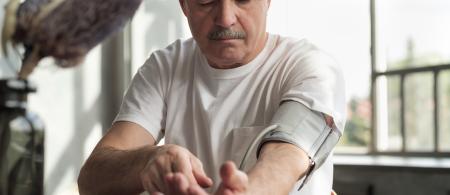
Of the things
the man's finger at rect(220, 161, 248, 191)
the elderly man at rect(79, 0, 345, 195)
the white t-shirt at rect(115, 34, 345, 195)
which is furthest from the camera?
the white t-shirt at rect(115, 34, 345, 195)

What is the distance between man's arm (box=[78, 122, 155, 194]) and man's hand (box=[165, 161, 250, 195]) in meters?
0.25

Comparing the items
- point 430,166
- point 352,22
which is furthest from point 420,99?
point 430,166

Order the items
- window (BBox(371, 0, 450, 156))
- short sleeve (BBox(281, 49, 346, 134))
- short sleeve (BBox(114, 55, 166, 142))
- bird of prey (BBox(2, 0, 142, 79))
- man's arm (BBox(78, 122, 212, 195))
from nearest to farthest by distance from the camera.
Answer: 1. bird of prey (BBox(2, 0, 142, 79))
2. man's arm (BBox(78, 122, 212, 195))
3. short sleeve (BBox(281, 49, 346, 134))
4. short sleeve (BBox(114, 55, 166, 142))
5. window (BBox(371, 0, 450, 156))

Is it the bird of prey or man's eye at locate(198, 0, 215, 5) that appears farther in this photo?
man's eye at locate(198, 0, 215, 5)

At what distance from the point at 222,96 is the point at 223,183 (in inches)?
26.6

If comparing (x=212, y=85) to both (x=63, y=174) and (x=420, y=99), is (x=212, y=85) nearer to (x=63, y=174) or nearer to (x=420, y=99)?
(x=63, y=174)

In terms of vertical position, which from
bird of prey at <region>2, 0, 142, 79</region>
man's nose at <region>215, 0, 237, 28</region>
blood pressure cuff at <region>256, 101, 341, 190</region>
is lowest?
blood pressure cuff at <region>256, 101, 341, 190</region>

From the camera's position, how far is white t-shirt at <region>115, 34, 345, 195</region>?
135 cm

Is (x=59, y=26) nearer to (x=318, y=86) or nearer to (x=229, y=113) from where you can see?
(x=318, y=86)

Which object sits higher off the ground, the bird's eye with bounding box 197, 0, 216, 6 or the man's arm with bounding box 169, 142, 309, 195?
the bird's eye with bounding box 197, 0, 216, 6

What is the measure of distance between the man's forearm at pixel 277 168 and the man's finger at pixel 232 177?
0.10 metres

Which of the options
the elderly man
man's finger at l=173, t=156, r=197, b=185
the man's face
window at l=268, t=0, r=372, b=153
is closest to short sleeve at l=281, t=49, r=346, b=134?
the elderly man

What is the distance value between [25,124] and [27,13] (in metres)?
0.12

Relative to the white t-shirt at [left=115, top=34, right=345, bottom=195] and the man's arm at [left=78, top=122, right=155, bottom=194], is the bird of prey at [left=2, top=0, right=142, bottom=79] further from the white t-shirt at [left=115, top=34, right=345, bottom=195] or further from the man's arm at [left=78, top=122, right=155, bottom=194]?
the white t-shirt at [left=115, top=34, right=345, bottom=195]
